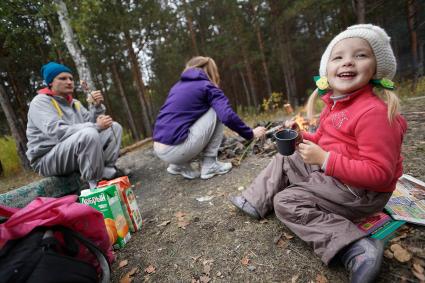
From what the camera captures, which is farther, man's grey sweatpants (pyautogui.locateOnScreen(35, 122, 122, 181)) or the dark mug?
man's grey sweatpants (pyautogui.locateOnScreen(35, 122, 122, 181))

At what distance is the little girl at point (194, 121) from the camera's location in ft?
11.1

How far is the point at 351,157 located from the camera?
5.63 feet

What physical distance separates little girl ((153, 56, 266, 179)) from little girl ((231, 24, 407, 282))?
4.83ft

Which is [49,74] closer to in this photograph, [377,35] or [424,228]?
[377,35]

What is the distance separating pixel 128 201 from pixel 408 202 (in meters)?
2.39

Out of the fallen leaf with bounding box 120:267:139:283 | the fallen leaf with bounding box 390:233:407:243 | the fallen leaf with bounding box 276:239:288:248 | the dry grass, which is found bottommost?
the fallen leaf with bounding box 390:233:407:243

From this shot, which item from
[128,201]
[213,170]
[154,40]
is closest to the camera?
[128,201]

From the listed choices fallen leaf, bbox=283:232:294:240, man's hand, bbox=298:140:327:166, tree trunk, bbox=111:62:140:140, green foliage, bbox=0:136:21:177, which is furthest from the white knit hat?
tree trunk, bbox=111:62:140:140

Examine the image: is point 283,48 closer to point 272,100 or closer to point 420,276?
point 272,100

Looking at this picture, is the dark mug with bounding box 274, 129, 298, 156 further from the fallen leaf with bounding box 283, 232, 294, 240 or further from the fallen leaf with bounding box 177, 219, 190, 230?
the fallen leaf with bounding box 177, 219, 190, 230

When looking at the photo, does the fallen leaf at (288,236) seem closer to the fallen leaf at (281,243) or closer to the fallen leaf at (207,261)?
the fallen leaf at (281,243)

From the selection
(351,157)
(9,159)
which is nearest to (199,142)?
(351,157)

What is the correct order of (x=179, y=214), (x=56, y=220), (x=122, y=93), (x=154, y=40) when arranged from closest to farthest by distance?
1. (x=56, y=220)
2. (x=179, y=214)
3. (x=154, y=40)
4. (x=122, y=93)

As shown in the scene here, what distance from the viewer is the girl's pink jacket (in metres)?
1.52
